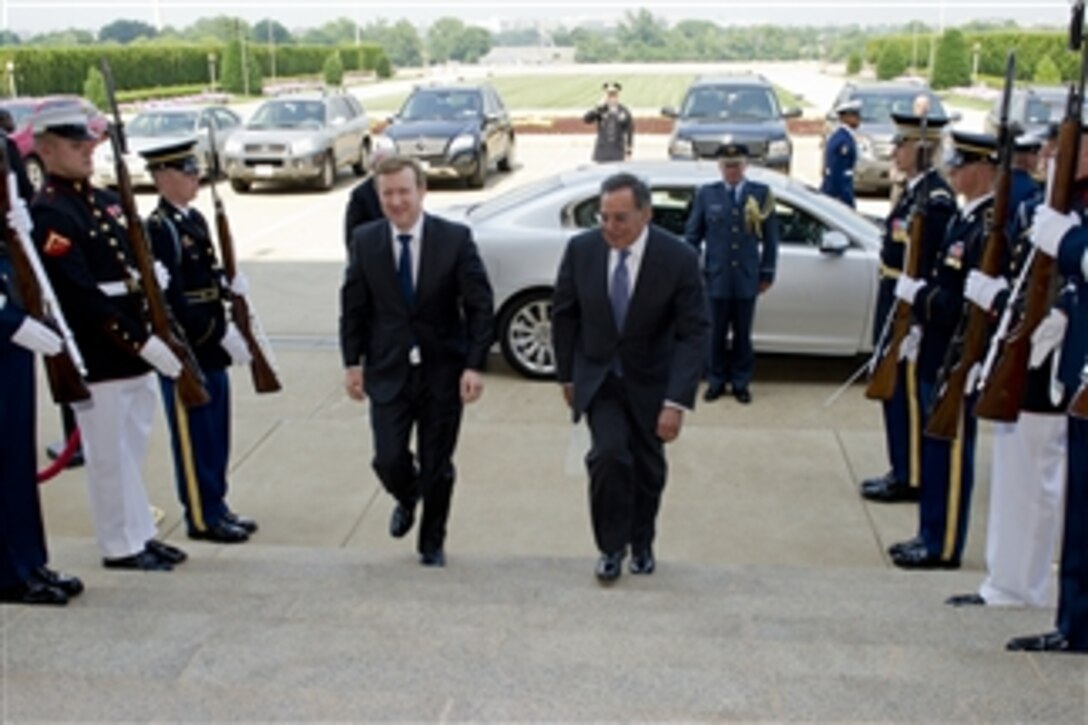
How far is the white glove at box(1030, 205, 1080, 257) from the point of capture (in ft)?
12.7

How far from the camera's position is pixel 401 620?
3.91 meters

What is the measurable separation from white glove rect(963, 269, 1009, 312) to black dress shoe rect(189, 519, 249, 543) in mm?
3614

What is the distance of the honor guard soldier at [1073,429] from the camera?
3.81 meters

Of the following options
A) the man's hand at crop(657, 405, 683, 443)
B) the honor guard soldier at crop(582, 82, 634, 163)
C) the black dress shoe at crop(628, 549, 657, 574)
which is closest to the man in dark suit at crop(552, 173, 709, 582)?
the man's hand at crop(657, 405, 683, 443)

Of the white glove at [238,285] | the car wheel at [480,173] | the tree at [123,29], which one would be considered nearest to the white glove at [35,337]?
the white glove at [238,285]

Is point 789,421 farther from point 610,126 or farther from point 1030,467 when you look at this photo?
point 610,126

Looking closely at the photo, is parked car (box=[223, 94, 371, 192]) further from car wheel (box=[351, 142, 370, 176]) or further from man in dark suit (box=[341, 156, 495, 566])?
man in dark suit (box=[341, 156, 495, 566])

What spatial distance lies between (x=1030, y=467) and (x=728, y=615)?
4.76 feet

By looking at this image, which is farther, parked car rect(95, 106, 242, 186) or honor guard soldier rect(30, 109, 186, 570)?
parked car rect(95, 106, 242, 186)

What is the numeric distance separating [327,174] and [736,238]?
44.4ft

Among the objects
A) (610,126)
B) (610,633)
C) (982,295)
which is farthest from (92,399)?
(610,126)

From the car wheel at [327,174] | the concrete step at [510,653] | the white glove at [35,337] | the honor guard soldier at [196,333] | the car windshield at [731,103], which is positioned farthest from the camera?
the car wheel at [327,174]

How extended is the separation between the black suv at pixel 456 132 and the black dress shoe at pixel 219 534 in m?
13.3

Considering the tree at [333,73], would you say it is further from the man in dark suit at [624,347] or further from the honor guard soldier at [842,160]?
the man in dark suit at [624,347]
